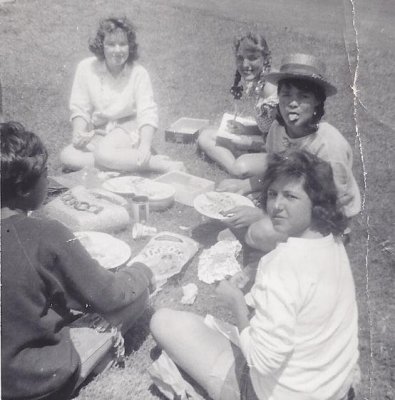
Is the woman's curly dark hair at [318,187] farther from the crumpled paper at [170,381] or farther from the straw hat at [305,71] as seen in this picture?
the straw hat at [305,71]

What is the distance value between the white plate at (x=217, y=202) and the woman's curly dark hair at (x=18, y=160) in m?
1.95

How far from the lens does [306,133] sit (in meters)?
3.65

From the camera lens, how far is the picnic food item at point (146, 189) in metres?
4.20

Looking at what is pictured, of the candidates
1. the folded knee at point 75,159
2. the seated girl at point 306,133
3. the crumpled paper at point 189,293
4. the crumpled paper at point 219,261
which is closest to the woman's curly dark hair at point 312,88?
the seated girl at point 306,133

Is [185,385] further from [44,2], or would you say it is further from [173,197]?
[44,2]

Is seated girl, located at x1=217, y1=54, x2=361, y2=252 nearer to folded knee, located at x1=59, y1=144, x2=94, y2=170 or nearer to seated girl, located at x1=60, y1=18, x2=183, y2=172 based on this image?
seated girl, located at x1=60, y1=18, x2=183, y2=172

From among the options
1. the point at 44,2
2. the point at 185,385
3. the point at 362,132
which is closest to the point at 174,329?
the point at 185,385

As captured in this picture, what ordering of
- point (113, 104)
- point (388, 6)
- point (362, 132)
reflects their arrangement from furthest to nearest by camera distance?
point (388, 6) < point (362, 132) < point (113, 104)

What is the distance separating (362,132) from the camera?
651 cm

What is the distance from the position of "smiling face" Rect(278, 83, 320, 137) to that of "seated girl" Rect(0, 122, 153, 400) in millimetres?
2046

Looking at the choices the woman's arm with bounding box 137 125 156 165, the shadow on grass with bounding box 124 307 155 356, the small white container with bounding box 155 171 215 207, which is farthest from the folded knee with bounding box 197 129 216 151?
the shadow on grass with bounding box 124 307 155 356

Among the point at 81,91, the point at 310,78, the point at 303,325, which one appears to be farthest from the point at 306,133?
the point at 81,91

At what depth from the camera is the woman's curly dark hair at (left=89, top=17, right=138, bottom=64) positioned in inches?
189

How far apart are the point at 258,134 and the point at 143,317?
297 centimetres
